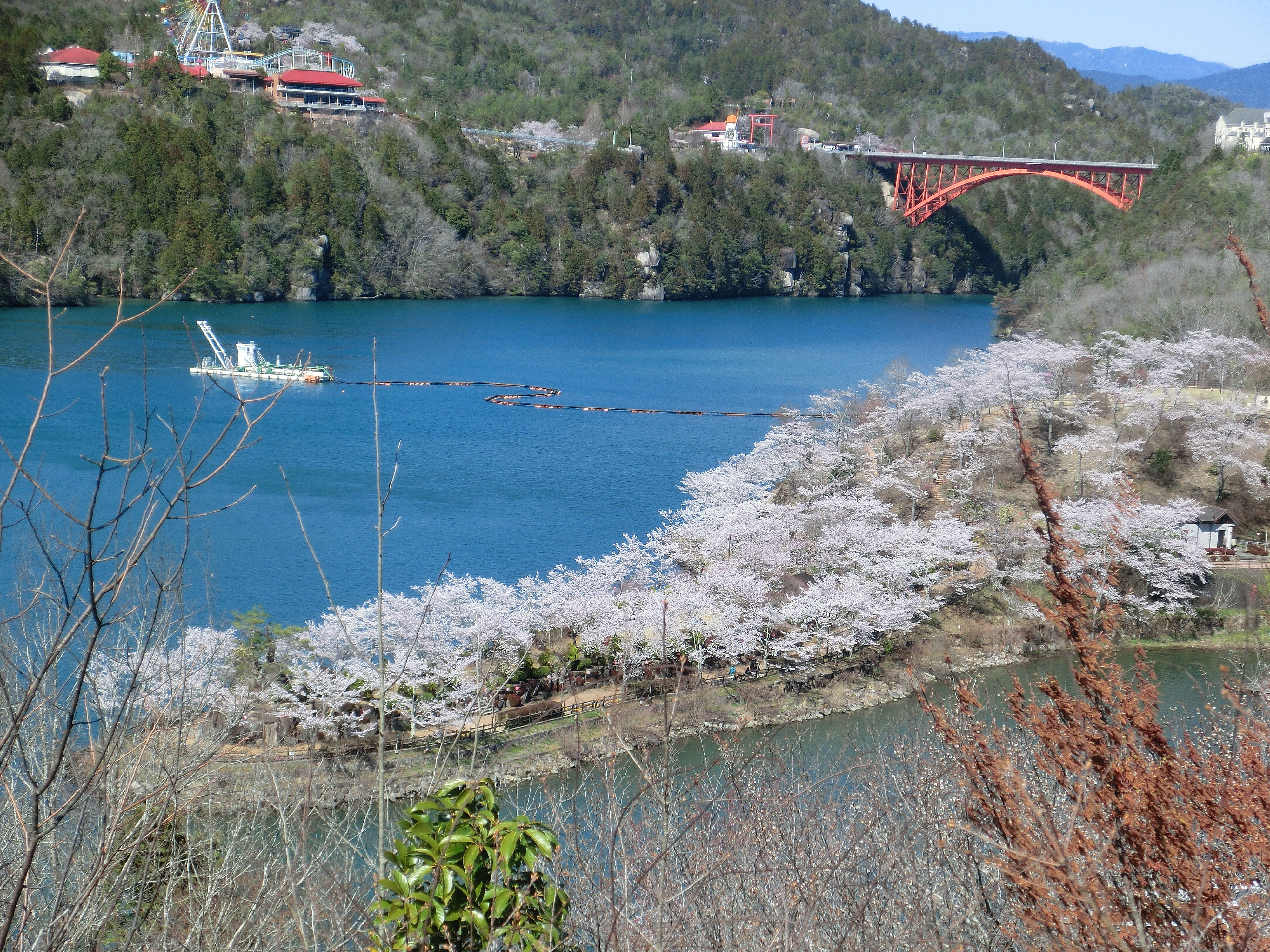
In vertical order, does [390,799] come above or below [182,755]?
below

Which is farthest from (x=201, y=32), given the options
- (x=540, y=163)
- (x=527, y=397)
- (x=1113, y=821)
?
(x=1113, y=821)

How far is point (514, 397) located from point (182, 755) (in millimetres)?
16982

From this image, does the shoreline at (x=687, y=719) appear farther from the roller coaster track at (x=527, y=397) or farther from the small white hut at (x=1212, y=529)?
the roller coaster track at (x=527, y=397)

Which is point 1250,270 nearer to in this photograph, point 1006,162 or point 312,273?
point 312,273

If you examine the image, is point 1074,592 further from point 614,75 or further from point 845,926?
point 614,75

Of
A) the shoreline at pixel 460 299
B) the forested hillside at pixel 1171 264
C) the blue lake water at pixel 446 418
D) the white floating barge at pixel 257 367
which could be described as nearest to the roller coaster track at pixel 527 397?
the blue lake water at pixel 446 418

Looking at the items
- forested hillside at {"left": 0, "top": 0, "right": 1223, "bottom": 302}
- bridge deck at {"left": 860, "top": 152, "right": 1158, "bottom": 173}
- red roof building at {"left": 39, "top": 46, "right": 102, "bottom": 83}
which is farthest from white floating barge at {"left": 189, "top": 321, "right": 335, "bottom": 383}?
bridge deck at {"left": 860, "top": 152, "right": 1158, "bottom": 173}

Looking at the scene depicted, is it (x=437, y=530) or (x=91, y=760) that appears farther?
(x=437, y=530)

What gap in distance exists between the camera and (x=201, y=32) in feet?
141

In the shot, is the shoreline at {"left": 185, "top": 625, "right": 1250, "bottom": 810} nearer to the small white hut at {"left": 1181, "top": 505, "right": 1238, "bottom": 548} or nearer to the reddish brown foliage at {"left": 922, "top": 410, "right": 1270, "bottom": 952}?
→ the small white hut at {"left": 1181, "top": 505, "right": 1238, "bottom": 548}

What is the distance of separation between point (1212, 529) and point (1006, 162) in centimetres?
3155

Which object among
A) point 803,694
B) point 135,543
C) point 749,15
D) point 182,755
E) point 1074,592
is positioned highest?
point 749,15

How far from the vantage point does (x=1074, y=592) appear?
1.71 meters

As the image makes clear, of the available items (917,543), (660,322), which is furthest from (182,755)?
(660,322)
